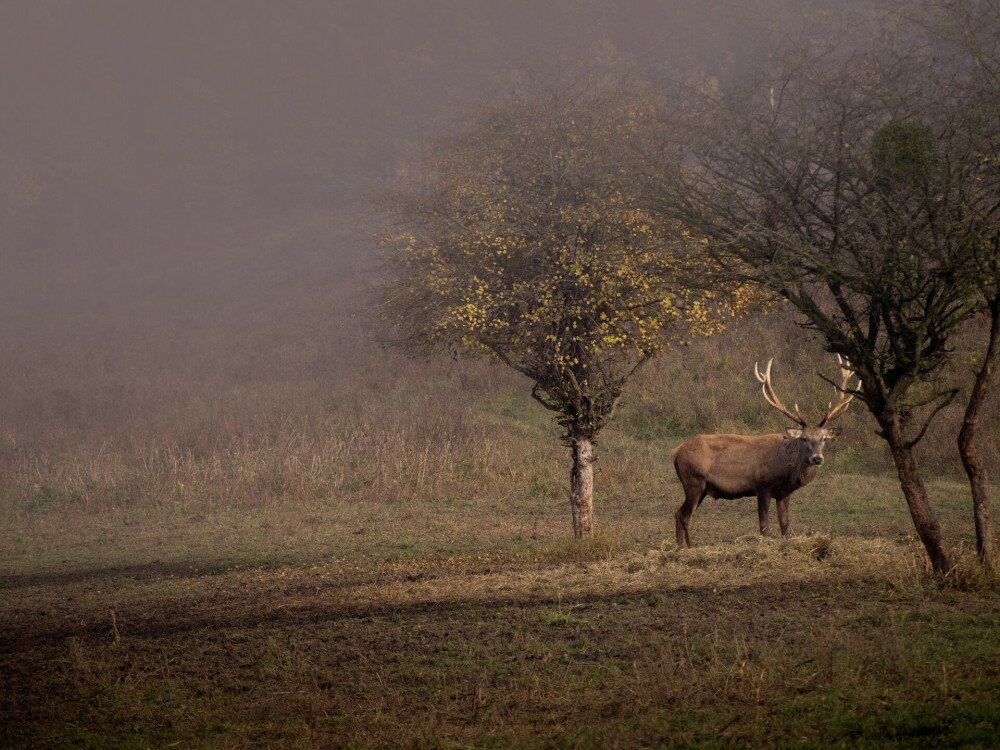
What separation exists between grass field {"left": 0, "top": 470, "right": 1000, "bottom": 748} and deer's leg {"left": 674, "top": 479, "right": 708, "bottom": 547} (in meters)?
0.66

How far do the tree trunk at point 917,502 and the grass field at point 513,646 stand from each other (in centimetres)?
27

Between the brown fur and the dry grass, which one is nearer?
the dry grass

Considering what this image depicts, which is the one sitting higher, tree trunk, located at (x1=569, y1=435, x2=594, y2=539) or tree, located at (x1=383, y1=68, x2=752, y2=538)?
tree, located at (x1=383, y1=68, x2=752, y2=538)

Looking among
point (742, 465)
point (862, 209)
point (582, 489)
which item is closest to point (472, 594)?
point (582, 489)

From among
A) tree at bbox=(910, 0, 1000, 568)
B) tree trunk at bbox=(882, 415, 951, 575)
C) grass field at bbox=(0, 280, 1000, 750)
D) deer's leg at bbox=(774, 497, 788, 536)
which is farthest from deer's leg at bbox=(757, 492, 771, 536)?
tree at bbox=(910, 0, 1000, 568)

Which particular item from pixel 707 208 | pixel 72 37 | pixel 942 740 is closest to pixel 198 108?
pixel 72 37

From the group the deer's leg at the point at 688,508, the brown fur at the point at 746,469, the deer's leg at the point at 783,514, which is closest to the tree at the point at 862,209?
the deer's leg at the point at 783,514

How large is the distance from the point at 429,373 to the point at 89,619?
2583 centimetres

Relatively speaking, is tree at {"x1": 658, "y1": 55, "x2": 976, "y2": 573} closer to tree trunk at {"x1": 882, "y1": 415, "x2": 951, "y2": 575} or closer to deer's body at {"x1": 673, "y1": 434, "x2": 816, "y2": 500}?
tree trunk at {"x1": 882, "y1": 415, "x2": 951, "y2": 575}

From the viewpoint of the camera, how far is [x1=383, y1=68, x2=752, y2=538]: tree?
15094 mm

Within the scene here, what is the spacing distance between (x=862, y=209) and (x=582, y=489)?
22.2ft

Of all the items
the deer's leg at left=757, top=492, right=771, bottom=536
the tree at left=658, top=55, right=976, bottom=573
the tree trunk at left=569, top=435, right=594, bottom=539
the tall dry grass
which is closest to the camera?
the tree at left=658, top=55, right=976, bottom=573

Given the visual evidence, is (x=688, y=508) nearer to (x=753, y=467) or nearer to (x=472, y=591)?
(x=753, y=467)

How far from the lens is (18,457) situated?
2980cm
